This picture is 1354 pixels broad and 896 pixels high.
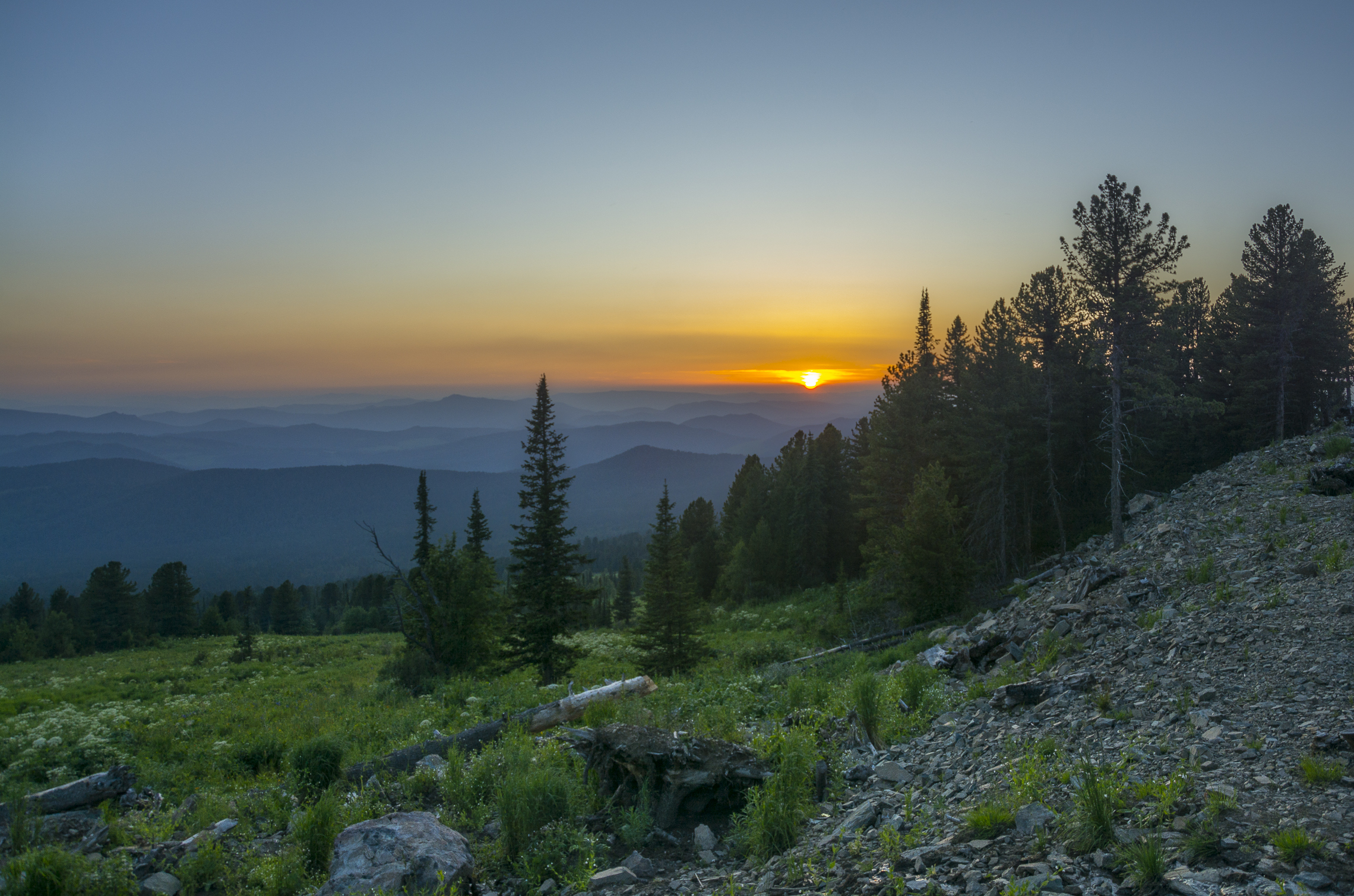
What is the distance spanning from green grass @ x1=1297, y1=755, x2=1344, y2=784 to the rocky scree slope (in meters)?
0.02

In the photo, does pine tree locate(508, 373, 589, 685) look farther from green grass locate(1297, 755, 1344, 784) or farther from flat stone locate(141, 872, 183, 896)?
green grass locate(1297, 755, 1344, 784)

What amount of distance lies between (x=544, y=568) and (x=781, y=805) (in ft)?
69.3

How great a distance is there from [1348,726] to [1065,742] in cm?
260

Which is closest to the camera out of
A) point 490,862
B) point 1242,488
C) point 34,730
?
point 490,862

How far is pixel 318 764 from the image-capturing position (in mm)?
9852

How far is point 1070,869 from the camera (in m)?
4.84

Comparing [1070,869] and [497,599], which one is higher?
[1070,869]

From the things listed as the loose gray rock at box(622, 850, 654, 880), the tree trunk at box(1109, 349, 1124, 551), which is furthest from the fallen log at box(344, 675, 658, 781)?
the tree trunk at box(1109, 349, 1124, 551)

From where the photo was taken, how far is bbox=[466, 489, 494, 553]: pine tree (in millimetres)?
30500

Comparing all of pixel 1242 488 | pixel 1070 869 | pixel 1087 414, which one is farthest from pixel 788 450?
pixel 1070 869

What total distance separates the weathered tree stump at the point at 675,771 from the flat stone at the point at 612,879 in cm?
119

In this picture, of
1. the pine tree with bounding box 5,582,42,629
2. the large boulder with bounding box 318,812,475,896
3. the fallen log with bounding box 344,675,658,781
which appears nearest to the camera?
the large boulder with bounding box 318,812,475,896

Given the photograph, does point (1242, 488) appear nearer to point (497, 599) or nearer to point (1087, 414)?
point (1087, 414)

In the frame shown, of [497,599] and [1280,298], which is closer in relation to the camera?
[497,599]
